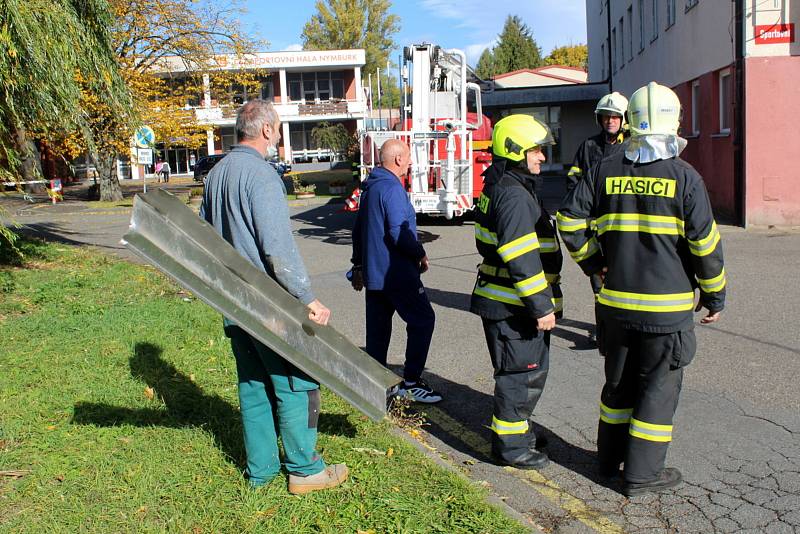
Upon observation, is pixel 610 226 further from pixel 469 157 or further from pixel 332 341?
pixel 469 157

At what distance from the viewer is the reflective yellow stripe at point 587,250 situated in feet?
13.1

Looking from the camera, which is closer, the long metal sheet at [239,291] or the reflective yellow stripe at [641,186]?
the long metal sheet at [239,291]

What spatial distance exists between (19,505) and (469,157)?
10.8 metres

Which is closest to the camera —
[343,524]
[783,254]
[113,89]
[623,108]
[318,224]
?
[343,524]

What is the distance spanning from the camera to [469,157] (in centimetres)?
1355

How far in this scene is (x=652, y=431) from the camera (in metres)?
3.75

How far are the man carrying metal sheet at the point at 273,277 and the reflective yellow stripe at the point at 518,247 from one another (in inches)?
38.1

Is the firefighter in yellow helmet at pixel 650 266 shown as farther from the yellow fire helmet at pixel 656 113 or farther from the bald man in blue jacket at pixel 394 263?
the bald man in blue jacket at pixel 394 263

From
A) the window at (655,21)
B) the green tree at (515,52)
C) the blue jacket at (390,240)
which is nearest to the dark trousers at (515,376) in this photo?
the blue jacket at (390,240)

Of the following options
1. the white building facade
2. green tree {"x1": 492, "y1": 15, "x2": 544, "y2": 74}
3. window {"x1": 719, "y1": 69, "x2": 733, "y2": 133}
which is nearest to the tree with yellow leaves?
window {"x1": 719, "y1": 69, "x2": 733, "y2": 133}

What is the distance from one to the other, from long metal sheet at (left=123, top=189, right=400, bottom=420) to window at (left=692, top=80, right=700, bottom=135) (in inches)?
591

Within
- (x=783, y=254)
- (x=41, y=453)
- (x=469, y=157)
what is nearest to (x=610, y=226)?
(x=41, y=453)

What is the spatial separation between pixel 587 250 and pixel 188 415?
107 inches

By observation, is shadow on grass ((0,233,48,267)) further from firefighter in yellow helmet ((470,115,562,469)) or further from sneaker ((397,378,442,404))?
firefighter in yellow helmet ((470,115,562,469))
